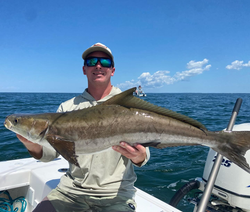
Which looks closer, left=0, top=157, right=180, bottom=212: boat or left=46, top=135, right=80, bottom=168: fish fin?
left=46, top=135, right=80, bottom=168: fish fin

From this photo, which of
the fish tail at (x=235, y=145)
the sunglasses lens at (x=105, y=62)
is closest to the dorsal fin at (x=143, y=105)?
the fish tail at (x=235, y=145)

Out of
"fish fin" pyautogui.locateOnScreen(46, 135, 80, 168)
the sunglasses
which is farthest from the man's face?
"fish fin" pyautogui.locateOnScreen(46, 135, 80, 168)

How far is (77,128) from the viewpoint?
2617 millimetres

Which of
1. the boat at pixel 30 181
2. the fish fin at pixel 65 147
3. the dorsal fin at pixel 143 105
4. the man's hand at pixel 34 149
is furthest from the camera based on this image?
the boat at pixel 30 181

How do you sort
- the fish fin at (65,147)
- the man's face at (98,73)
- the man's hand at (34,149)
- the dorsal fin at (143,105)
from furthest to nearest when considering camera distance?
the man's face at (98,73) → the man's hand at (34,149) → the dorsal fin at (143,105) → the fish fin at (65,147)

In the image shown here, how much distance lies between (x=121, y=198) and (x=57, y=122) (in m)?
1.54

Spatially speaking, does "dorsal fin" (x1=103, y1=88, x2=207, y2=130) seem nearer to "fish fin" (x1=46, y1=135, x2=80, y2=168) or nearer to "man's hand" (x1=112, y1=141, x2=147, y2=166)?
"man's hand" (x1=112, y1=141, x2=147, y2=166)

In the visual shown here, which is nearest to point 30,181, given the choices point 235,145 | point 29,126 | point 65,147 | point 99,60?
point 29,126

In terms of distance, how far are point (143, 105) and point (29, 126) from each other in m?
1.53

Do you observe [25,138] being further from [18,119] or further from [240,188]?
[240,188]

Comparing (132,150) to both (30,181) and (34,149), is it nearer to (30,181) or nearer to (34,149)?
(34,149)

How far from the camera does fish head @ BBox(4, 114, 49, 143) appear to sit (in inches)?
105

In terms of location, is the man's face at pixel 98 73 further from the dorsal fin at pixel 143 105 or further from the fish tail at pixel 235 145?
the fish tail at pixel 235 145

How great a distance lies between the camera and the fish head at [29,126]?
2.67 metres
